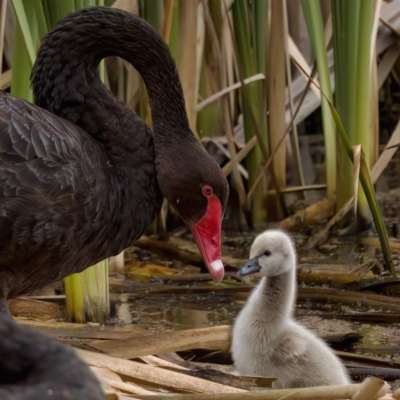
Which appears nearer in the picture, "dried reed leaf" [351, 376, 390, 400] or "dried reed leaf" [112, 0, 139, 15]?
"dried reed leaf" [351, 376, 390, 400]

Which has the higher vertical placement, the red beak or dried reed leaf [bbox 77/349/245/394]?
the red beak

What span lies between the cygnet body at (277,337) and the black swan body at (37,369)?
1533mm

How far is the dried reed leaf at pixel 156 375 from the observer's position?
245 centimetres

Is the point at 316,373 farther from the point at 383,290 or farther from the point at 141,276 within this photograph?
the point at 141,276

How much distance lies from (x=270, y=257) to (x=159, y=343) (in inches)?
20.5

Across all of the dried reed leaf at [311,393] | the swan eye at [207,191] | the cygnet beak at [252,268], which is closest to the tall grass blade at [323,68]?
the cygnet beak at [252,268]

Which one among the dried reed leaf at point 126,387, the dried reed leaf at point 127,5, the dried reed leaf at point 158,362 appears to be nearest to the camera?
the dried reed leaf at point 126,387

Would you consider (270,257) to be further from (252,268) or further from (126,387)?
(126,387)

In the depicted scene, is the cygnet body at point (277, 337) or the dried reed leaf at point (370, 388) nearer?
the dried reed leaf at point (370, 388)

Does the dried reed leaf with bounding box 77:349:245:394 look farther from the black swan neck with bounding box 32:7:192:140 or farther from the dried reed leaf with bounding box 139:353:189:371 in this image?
the black swan neck with bounding box 32:7:192:140

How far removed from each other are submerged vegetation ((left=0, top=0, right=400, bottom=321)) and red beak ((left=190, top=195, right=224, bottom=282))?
650 mm

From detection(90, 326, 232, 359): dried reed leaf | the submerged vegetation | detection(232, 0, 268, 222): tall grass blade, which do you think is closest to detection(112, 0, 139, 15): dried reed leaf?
the submerged vegetation

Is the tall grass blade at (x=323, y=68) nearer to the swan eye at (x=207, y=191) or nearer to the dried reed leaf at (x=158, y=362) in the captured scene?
the swan eye at (x=207, y=191)

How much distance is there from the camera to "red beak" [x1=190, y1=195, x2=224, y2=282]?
2.87 metres
